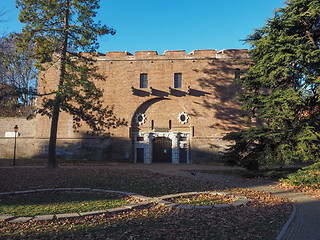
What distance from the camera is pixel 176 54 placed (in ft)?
74.0

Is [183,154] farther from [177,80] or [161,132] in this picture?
[177,80]

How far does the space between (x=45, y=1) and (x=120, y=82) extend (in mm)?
10799

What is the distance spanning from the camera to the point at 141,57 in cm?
2275

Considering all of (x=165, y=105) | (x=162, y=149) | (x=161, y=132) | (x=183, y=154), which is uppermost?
(x=165, y=105)

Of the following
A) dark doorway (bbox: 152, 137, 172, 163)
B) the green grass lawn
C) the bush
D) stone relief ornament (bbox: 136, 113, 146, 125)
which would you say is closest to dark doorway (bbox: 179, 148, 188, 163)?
dark doorway (bbox: 152, 137, 172, 163)

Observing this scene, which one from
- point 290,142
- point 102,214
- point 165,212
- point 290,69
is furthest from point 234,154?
point 102,214

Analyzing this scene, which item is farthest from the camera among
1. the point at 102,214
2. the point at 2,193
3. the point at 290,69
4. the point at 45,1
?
the point at 45,1

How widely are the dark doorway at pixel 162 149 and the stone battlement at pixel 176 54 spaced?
27.8 ft

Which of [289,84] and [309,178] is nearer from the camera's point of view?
[309,178]

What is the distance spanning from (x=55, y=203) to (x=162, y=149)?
16032mm

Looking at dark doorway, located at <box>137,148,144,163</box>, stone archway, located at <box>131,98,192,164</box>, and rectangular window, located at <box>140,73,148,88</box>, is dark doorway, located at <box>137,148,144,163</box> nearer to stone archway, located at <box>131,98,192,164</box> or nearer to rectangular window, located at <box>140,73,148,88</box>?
stone archway, located at <box>131,98,192,164</box>

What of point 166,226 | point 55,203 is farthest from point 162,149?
point 166,226

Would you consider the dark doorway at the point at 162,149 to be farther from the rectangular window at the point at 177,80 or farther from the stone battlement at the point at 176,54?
the stone battlement at the point at 176,54

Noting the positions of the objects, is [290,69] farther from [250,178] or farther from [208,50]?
[208,50]
